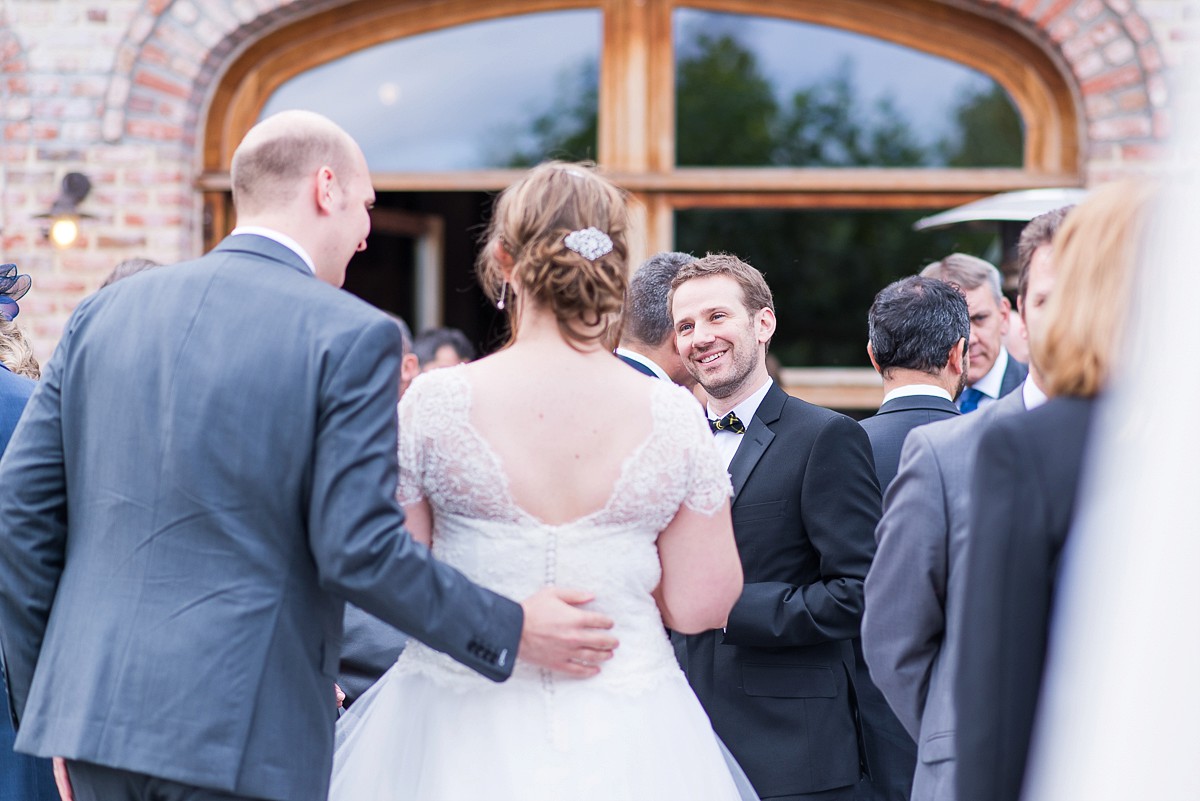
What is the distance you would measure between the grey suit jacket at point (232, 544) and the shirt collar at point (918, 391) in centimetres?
170

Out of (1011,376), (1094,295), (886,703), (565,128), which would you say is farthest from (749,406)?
(565,128)

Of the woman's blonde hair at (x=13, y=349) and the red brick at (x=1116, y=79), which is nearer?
the woman's blonde hair at (x=13, y=349)

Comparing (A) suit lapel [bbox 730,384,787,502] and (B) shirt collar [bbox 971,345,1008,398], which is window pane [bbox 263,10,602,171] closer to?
(B) shirt collar [bbox 971,345,1008,398]

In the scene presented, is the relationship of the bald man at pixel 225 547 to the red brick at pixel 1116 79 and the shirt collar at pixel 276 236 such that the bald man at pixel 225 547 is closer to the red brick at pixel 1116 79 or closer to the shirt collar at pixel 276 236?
the shirt collar at pixel 276 236

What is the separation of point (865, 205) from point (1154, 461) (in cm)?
531

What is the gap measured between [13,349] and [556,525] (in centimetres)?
186

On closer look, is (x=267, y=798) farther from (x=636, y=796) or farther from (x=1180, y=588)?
(x=1180, y=588)

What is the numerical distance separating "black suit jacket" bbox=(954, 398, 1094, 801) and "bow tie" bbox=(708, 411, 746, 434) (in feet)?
5.04

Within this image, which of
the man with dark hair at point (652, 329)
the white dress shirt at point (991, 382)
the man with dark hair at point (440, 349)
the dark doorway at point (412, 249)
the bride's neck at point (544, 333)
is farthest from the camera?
the dark doorway at point (412, 249)

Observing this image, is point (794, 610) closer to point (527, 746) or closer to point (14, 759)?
point (527, 746)

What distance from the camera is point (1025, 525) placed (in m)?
1.80

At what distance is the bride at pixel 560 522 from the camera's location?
228cm

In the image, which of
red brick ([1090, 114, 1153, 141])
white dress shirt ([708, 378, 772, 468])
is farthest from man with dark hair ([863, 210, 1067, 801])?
red brick ([1090, 114, 1153, 141])

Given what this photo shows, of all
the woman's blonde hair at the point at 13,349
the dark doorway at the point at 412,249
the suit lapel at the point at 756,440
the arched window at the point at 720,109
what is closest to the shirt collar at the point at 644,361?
the suit lapel at the point at 756,440
